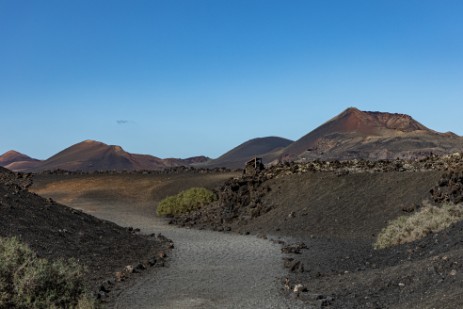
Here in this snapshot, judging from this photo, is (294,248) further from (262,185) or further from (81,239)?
(262,185)

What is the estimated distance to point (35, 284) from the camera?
7.91m

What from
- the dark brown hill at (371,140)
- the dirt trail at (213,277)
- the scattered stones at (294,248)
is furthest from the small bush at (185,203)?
the dark brown hill at (371,140)

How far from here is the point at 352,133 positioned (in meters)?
108

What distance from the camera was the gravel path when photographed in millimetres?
11406

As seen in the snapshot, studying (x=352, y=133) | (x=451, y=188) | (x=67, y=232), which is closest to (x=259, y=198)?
(x=451, y=188)

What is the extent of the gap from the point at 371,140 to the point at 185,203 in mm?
63922

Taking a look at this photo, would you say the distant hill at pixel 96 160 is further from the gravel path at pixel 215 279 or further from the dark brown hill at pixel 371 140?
the gravel path at pixel 215 279

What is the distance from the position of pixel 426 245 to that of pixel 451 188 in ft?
23.5

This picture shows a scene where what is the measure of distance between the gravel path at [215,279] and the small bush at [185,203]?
33.8 ft

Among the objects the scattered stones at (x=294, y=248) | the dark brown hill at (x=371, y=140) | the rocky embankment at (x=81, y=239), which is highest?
the dark brown hill at (x=371, y=140)

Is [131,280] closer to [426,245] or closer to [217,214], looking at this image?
[426,245]

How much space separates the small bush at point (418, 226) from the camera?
52.9ft

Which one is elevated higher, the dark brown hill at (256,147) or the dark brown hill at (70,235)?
the dark brown hill at (256,147)

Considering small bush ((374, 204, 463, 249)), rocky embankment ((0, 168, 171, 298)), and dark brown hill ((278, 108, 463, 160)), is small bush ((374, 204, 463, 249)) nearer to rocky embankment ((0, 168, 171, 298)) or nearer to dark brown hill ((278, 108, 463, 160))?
rocky embankment ((0, 168, 171, 298))
